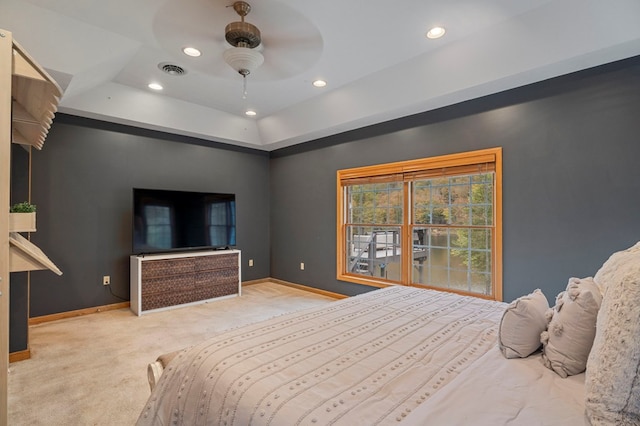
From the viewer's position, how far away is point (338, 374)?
46.3 inches

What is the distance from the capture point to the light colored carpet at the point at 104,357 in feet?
6.84

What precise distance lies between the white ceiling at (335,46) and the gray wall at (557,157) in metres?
0.22

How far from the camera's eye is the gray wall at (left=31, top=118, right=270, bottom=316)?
12.7 feet

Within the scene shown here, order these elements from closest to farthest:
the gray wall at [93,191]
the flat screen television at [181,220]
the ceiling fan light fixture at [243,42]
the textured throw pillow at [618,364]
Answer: the textured throw pillow at [618,364]
the ceiling fan light fixture at [243,42]
the gray wall at [93,191]
the flat screen television at [181,220]

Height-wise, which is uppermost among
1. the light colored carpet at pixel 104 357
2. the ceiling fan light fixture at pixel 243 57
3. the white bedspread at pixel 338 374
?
the ceiling fan light fixture at pixel 243 57

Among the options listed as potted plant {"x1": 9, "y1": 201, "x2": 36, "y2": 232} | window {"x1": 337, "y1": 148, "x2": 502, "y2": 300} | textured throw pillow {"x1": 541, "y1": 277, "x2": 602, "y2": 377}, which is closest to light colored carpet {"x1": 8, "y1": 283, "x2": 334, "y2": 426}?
window {"x1": 337, "y1": 148, "x2": 502, "y2": 300}

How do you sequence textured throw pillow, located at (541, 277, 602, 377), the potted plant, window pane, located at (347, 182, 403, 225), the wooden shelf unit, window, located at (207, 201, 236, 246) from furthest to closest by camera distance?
window, located at (207, 201, 236, 246) < window pane, located at (347, 182, 403, 225) < the potted plant < the wooden shelf unit < textured throw pillow, located at (541, 277, 602, 377)

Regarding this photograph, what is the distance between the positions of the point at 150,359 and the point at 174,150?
325 centimetres

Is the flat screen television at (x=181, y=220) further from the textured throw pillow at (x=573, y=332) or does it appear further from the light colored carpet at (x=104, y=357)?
the textured throw pillow at (x=573, y=332)

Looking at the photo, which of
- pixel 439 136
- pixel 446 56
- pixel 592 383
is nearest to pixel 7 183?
pixel 592 383

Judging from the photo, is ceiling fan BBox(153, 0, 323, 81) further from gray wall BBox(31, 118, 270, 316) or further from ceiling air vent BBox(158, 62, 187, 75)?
gray wall BBox(31, 118, 270, 316)

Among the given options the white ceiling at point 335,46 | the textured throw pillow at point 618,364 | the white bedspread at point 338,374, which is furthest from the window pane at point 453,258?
the textured throw pillow at point 618,364

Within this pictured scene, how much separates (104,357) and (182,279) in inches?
63.9

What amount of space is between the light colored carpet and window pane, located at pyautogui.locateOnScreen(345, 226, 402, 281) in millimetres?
820
